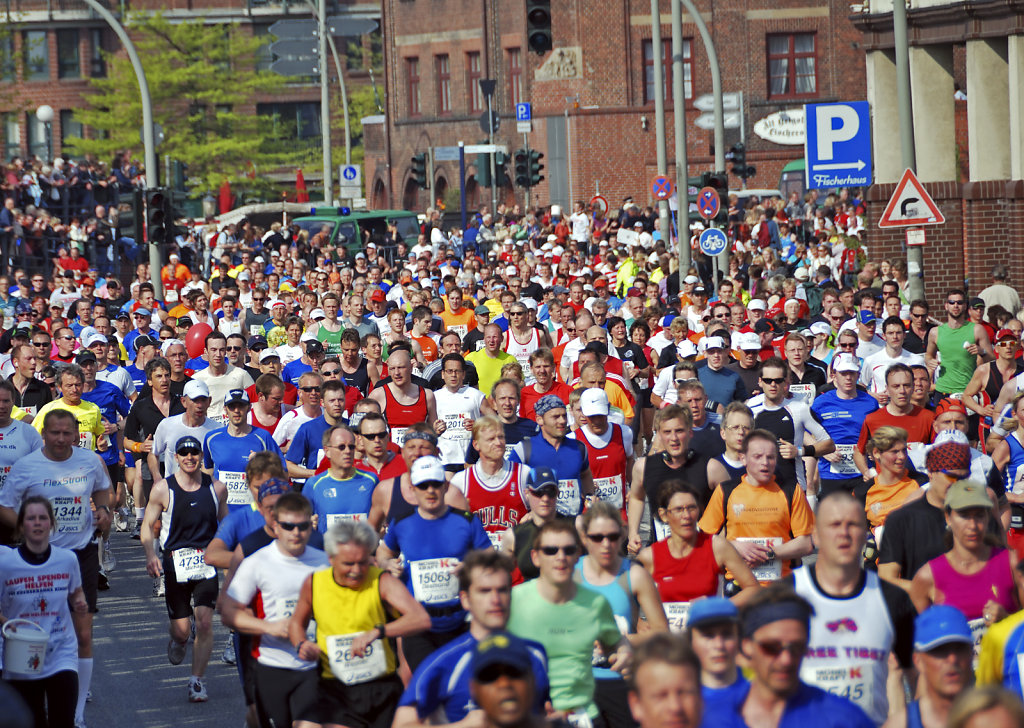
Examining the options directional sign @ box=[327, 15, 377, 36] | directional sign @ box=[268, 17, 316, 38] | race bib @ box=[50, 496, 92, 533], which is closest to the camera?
race bib @ box=[50, 496, 92, 533]

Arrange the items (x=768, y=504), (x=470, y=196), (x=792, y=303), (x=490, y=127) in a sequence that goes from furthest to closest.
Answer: (x=470, y=196) < (x=490, y=127) < (x=792, y=303) < (x=768, y=504)

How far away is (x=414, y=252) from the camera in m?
37.3

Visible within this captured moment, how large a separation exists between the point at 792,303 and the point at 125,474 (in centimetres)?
751

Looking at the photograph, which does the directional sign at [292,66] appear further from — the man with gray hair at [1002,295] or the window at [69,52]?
the man with gray hair at [1002,295]

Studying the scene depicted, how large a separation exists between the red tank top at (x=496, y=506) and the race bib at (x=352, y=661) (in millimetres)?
2292

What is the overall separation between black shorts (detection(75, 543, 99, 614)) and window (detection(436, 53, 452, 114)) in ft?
181

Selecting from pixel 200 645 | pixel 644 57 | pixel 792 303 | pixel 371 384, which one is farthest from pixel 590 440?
pixel 644 57

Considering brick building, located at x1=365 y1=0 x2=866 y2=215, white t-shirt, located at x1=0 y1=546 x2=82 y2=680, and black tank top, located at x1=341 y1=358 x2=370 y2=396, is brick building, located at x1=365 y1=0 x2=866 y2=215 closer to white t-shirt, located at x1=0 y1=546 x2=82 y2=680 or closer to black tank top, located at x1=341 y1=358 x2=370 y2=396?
black tank top, located at x1=341 y1=358 x2=370 y2=396

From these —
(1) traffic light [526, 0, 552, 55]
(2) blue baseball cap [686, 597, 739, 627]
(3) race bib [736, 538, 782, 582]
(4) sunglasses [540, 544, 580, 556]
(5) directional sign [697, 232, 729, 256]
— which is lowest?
(3) race bib [736, 538, 782, 582]

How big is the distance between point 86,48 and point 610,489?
2822 inches

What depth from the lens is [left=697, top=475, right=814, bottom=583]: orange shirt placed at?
940 centimetres

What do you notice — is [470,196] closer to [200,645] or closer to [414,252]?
[414,252]

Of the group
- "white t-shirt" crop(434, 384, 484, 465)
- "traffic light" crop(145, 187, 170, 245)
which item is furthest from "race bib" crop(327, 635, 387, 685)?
"traffic light" crop(145, 187, 170, 245)

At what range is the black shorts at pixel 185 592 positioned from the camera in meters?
10.8
